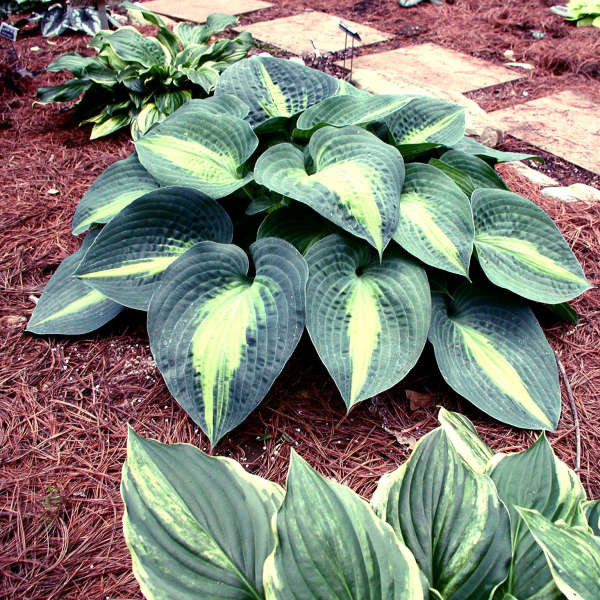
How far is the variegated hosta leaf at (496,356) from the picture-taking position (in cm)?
175

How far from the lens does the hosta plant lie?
333cm

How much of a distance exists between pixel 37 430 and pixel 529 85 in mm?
4003

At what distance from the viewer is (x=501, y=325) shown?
191cm

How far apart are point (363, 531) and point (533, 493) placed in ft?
1.48

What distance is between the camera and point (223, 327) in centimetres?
167

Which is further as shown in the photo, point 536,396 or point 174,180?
point 174,180

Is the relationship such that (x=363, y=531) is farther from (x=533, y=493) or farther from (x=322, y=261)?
(x=322, y=261)

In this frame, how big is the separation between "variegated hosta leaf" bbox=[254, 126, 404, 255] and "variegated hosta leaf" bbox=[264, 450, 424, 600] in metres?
0.80

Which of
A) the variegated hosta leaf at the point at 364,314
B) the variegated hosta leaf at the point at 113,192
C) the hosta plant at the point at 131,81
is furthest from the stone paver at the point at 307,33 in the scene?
the variegated hosta leaf at the point at 364,314

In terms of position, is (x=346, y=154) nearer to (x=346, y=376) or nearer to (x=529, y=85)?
(x=346, y=376)

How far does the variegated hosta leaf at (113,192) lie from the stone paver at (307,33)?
109 inches

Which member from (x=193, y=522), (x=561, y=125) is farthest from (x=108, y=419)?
(x=561, y=125)

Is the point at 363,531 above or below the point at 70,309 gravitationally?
above

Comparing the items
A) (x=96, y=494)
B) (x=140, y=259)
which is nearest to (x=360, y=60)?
(x=140, y=259)
